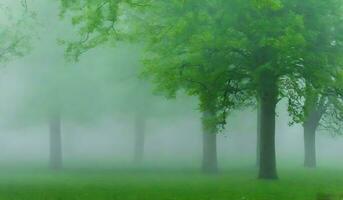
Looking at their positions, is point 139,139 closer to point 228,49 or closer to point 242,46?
point 228,49

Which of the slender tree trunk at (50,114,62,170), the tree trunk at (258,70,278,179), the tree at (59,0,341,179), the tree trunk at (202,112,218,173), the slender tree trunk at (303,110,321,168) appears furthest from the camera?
the slender tree trunk at (303,110,321,168)

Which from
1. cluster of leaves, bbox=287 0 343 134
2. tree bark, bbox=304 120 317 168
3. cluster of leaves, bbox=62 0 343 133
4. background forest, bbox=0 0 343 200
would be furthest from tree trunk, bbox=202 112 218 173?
tree bark, bbox=304 120 317 168

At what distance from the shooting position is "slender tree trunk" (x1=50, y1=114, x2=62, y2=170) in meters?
36.9

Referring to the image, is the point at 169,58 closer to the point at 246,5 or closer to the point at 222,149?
the point at 246,5

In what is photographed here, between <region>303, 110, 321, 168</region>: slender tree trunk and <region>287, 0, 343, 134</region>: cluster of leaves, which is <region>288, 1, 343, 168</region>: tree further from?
<region>303, 110, 321, 168</region>: slender tree trunk

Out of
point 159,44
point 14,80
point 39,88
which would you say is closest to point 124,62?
point 39,88

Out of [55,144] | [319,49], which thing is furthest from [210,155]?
[55,144]

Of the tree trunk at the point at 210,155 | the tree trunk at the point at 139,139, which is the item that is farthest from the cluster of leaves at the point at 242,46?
the tree trunk at the point at 139,139

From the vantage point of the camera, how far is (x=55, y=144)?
37594 millimetres

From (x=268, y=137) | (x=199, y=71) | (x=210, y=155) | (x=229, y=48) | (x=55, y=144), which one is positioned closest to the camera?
(x=229, y=48)

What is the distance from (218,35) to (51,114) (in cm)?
1708

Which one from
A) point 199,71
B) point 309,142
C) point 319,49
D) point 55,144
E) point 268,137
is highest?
point 319,49

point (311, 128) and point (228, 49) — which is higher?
point (228, 49)

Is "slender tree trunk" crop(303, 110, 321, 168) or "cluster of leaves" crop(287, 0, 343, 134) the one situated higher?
"cluster of leaves" crop(287, 0, 343, 134)
